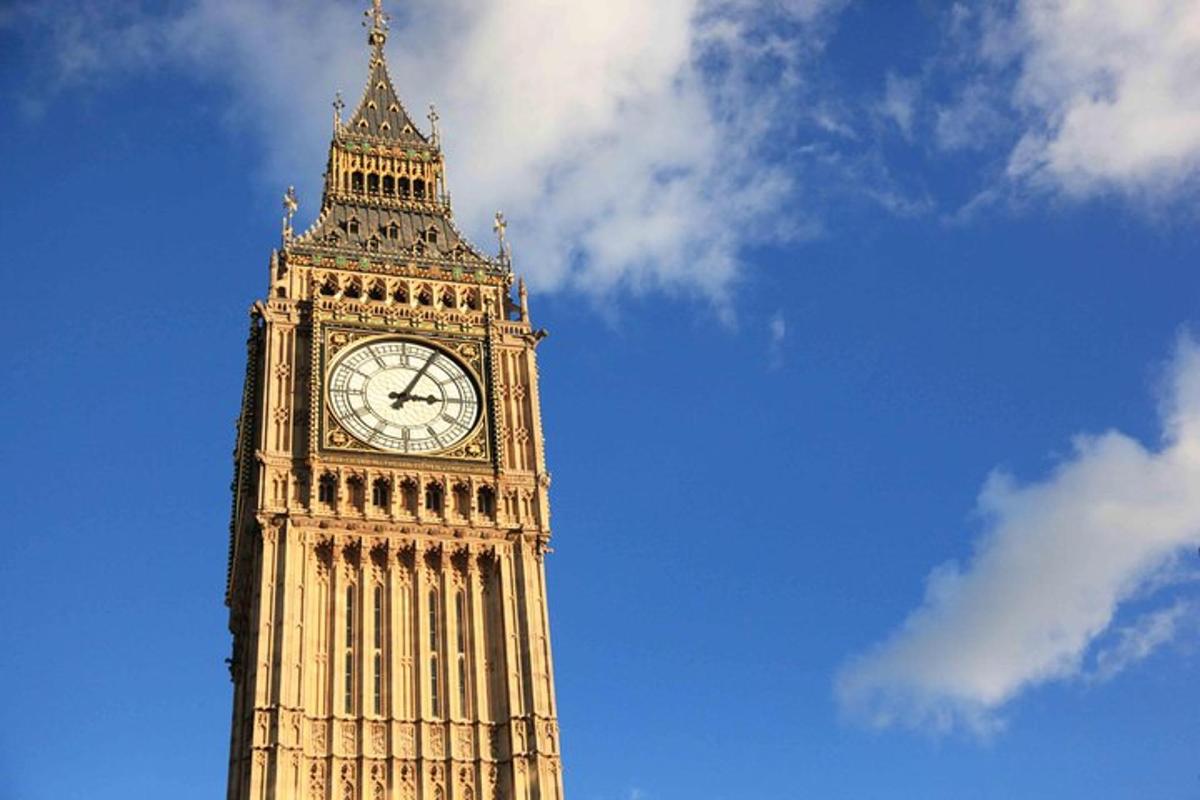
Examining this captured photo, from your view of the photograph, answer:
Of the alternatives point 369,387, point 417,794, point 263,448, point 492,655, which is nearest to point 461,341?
point 369,387

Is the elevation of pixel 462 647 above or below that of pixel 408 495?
below

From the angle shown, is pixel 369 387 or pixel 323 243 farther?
pixel 323 243

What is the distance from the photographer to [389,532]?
49438 mm

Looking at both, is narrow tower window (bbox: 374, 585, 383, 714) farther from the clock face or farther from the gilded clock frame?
the clock face

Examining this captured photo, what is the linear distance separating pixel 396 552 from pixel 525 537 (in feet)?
12.8

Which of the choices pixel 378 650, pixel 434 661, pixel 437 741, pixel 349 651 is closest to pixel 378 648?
pixel 378 650

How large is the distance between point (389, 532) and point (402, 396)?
5.02m

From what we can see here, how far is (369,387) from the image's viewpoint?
52.4 m

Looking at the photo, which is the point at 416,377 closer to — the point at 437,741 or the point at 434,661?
the point at 434,661

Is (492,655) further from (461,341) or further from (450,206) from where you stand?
(450,206)

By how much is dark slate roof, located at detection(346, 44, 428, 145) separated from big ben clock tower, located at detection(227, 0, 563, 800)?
659 cm

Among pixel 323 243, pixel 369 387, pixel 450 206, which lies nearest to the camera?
pixel 369 387

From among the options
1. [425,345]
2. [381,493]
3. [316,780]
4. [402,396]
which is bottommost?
[316,780]

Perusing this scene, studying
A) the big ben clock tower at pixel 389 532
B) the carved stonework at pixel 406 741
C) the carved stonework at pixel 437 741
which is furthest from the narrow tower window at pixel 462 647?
the carved stonework at pixel 406 741
